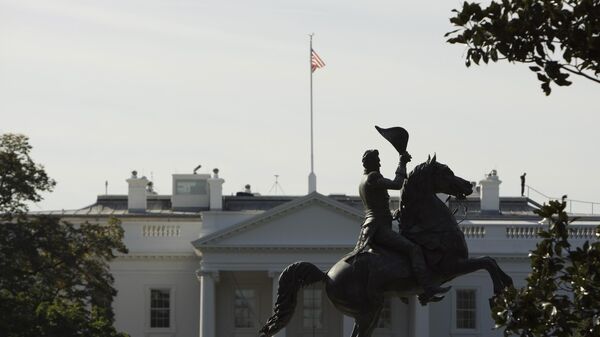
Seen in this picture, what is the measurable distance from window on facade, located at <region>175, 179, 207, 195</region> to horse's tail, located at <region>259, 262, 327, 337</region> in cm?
7240

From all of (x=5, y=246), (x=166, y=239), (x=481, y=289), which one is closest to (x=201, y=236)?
(x=166, y=239)

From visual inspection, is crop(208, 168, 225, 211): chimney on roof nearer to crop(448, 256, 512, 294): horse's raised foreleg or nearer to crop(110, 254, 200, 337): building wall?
crop(110, 254, 200, 337): building wall

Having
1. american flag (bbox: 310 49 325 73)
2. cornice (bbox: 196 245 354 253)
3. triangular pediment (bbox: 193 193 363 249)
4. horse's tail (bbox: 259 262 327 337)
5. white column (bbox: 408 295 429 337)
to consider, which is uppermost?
american flag (bbox: 310 49 325 73)

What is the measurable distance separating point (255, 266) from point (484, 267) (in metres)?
66.2

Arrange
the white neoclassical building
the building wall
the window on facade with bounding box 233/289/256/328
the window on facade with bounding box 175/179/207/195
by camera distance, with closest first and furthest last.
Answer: the white neoclassical building < the window on facade with bounding box 233/289/256/328 < the building wall < the window on facade with bounding box 175/179/207/195

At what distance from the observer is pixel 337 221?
9300 cm

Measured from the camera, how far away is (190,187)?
331 ft

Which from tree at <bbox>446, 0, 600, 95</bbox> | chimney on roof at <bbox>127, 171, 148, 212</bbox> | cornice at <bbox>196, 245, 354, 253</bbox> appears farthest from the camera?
chimney on roof at <bbox>127, 171, 148, 212</bbox>

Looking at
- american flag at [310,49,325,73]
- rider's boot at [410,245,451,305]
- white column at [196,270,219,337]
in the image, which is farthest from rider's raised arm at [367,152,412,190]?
white column at [196,270,219,337]

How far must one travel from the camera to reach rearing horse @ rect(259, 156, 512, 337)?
27.5m

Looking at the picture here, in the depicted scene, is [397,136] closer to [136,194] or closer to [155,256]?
[155,256]

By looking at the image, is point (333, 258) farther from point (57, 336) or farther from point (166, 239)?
point (57, 336)

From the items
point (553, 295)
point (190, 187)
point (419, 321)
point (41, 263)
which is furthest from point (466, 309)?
point (553, 295)

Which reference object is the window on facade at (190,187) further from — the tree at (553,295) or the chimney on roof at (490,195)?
the tree at (553,295)
